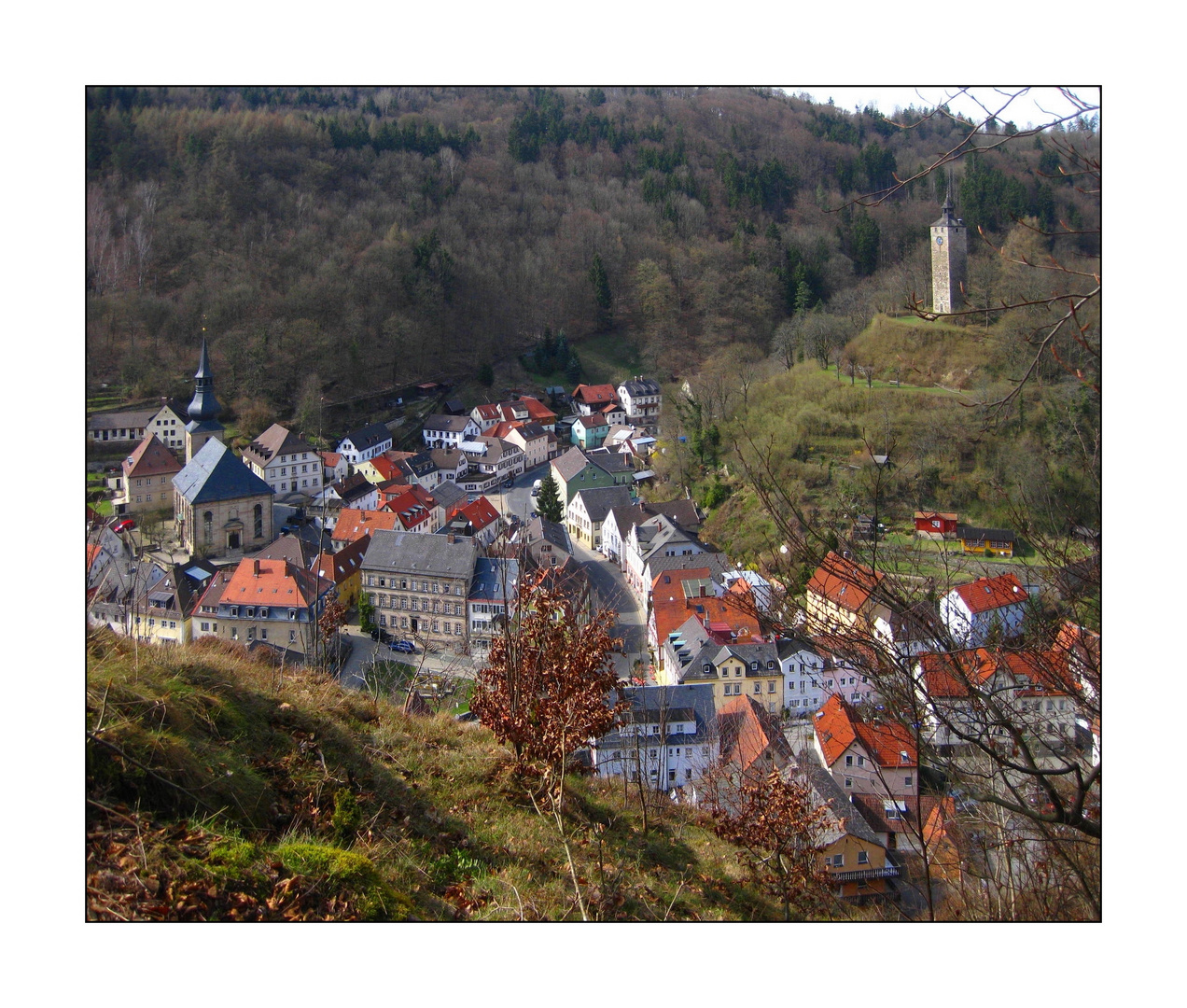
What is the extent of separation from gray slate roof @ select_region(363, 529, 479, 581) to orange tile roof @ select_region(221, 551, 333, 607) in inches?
71.6

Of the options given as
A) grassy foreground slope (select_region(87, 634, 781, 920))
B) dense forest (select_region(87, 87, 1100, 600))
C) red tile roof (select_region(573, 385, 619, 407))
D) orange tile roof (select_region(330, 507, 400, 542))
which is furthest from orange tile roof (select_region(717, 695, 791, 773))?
red tile roof (select_region(573, 385, 619, 407))

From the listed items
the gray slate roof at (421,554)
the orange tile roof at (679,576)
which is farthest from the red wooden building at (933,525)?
the gray slate roof at (421,554)

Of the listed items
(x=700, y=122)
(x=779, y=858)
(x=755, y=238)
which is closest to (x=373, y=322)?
(x=755, y=238)

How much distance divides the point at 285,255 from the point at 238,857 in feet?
151

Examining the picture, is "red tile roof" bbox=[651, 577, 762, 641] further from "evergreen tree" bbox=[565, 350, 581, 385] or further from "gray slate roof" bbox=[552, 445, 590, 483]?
"evergreen tree" bbox=[565, 350, 581, 385]

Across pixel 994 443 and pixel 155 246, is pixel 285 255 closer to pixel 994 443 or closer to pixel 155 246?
pixel 155 246

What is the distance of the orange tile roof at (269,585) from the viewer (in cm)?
1725

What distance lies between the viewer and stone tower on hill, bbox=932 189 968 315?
98.7 feet

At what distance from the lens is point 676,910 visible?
13.5 ft

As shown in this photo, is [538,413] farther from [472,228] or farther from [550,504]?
[472,228]

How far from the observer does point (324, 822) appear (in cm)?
370

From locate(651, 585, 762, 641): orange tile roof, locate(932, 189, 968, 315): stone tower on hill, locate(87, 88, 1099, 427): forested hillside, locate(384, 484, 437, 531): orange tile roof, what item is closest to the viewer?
locate(651, 585, 762, 641): orange tile roof

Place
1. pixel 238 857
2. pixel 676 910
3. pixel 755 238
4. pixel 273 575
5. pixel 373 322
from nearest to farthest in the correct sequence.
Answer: pixel 238 857 → pixel 676 910 → pixel 273 575 → pixel 373 322 → pixel 755 238

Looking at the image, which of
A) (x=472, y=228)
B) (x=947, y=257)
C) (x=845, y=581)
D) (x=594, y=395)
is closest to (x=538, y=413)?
(x=594, y=395)
